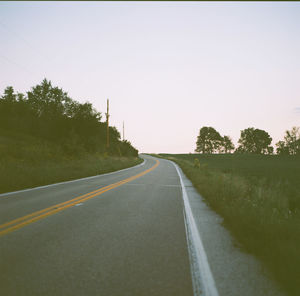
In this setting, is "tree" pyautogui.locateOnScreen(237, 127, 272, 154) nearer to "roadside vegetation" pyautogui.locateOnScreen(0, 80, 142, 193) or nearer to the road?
"roadside vegetation" pyautogui.locateOnScreen(0, 80, 142, 193)

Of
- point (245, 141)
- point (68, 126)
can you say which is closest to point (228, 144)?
point (245, 141)

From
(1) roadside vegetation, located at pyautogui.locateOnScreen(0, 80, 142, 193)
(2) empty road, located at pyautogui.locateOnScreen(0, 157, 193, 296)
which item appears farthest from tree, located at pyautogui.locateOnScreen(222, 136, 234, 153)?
(2) empty road, located at pyautogui.locateOnScreen(0, 157, 193, 296)

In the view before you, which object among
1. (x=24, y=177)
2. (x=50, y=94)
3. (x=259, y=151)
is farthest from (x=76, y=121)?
(x=259, y=151)

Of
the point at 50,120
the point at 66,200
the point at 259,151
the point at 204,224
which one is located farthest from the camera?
the point at 259,151

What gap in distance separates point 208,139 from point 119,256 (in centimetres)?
11327

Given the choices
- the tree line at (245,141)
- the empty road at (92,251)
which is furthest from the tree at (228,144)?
the empty road at (92,251)

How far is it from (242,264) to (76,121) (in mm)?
30813

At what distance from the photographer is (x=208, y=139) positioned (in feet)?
369

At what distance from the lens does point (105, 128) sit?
35.8m

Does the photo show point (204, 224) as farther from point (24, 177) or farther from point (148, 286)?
point (24, 177)

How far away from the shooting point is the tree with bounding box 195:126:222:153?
11188cm

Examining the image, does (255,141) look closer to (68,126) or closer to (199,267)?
(68,126)

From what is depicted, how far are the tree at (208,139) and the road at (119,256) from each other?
360ft

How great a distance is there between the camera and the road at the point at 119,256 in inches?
103
